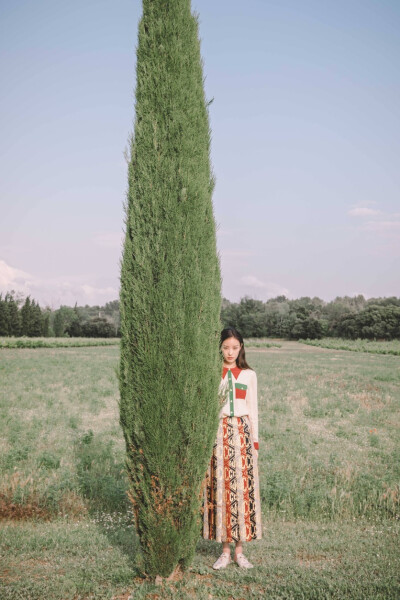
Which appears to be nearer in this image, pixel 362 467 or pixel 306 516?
pixel 306 516

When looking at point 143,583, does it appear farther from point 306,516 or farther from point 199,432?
point 306,516

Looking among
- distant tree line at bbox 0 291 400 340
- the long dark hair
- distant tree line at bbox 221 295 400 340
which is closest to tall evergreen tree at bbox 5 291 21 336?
distant tree line at bbox 0 291 400 340

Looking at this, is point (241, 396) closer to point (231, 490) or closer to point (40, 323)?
point (231, 490)

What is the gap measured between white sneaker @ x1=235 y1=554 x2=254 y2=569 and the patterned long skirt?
0.23 meters

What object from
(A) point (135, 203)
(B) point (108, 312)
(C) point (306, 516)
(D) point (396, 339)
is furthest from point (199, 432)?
(B) point (108, 312)

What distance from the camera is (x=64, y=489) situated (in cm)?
688

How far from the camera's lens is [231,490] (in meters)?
4.37

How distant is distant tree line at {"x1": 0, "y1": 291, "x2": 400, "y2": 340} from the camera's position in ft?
261

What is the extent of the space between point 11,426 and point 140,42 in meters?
10.6

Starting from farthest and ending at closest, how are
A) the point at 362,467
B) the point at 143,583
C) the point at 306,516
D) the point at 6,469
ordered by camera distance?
1. the point at 362,467
2. the point at 6,469
3. the point at 306,516
4. the point at 143,583

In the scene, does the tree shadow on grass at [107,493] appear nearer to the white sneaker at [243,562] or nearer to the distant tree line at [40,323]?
the white sneaker at [243,562]

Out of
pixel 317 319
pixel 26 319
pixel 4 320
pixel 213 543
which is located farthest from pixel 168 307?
pixel 317 319

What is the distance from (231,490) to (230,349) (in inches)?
58.8

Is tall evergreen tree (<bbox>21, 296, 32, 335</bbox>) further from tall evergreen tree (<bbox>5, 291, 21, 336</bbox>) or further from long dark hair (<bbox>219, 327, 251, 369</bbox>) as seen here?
long dark hair (<bbox>219, 327, 251, 369</bbox>)
